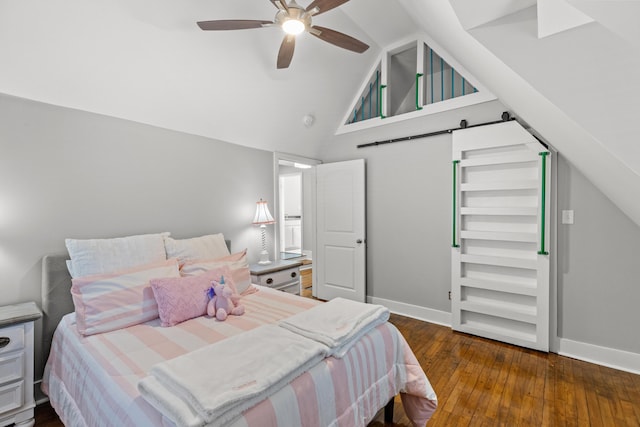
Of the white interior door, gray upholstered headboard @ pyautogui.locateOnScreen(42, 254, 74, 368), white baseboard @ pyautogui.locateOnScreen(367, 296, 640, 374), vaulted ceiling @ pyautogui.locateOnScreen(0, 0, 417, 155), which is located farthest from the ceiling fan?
white baseboard @ pyautogui.locateOnScreen(367, 296, 640, 374)

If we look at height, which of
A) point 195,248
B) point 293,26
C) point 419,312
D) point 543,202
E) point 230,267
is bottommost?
point 419,312

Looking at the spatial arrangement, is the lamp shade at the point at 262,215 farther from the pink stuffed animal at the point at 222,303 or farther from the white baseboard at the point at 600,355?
the white baseboard at the point at 600,355

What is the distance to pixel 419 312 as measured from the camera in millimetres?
3369

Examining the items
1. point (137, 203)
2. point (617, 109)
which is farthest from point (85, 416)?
point (617, 109)

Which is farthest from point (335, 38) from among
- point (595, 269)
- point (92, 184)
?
point (595, 269)

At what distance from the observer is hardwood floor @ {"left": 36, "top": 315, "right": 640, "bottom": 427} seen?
1.79m

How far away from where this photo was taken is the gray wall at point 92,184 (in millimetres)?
1878

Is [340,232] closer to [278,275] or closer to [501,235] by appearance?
[278,275]

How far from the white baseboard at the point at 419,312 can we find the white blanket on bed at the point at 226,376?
234 cm

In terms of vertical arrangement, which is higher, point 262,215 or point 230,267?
point 262,215

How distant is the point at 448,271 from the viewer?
3152mm

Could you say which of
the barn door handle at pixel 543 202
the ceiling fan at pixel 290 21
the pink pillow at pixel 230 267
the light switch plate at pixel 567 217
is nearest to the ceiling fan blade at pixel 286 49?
the ceiling fan at pixel 290 21

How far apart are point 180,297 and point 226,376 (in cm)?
94

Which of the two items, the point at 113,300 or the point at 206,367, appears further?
the point at 113,300
